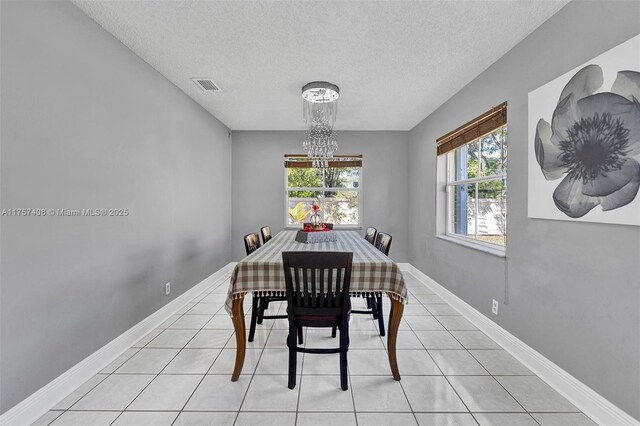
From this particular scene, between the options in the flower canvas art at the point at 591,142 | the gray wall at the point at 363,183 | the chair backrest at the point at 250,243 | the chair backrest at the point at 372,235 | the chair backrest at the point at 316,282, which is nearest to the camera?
the flower canvas art at the point at 591,142

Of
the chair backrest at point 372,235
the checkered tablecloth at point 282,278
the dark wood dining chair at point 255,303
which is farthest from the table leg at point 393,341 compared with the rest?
the chair backrest at point 372,235

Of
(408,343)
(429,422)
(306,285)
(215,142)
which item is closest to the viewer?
(429,422)

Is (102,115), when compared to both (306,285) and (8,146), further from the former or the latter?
(306,285)

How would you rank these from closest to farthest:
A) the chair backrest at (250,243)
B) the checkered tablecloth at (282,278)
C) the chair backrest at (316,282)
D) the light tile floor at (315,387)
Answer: the light tile floor at (315,387) → the chair backrest at (316,282) → the checkered tablecloth at (282,278) → the chair backrest at (250,243)

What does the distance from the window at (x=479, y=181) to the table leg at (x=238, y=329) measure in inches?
89.9

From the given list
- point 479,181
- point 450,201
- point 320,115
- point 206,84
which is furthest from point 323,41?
point 450,201

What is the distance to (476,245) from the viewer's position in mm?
2996

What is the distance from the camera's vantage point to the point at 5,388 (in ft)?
4.75

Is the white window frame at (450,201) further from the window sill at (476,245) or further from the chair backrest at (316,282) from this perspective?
the chair backrest at (316,282)

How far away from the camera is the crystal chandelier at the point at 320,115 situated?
3.03 meters

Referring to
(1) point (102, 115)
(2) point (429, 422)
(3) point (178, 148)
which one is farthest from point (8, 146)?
(2) point (429, 422)

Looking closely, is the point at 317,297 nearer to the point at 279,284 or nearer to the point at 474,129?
the point at 279,284

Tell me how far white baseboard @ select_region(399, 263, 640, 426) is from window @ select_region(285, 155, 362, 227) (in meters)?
2.66

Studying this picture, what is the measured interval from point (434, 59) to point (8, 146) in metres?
3.06
